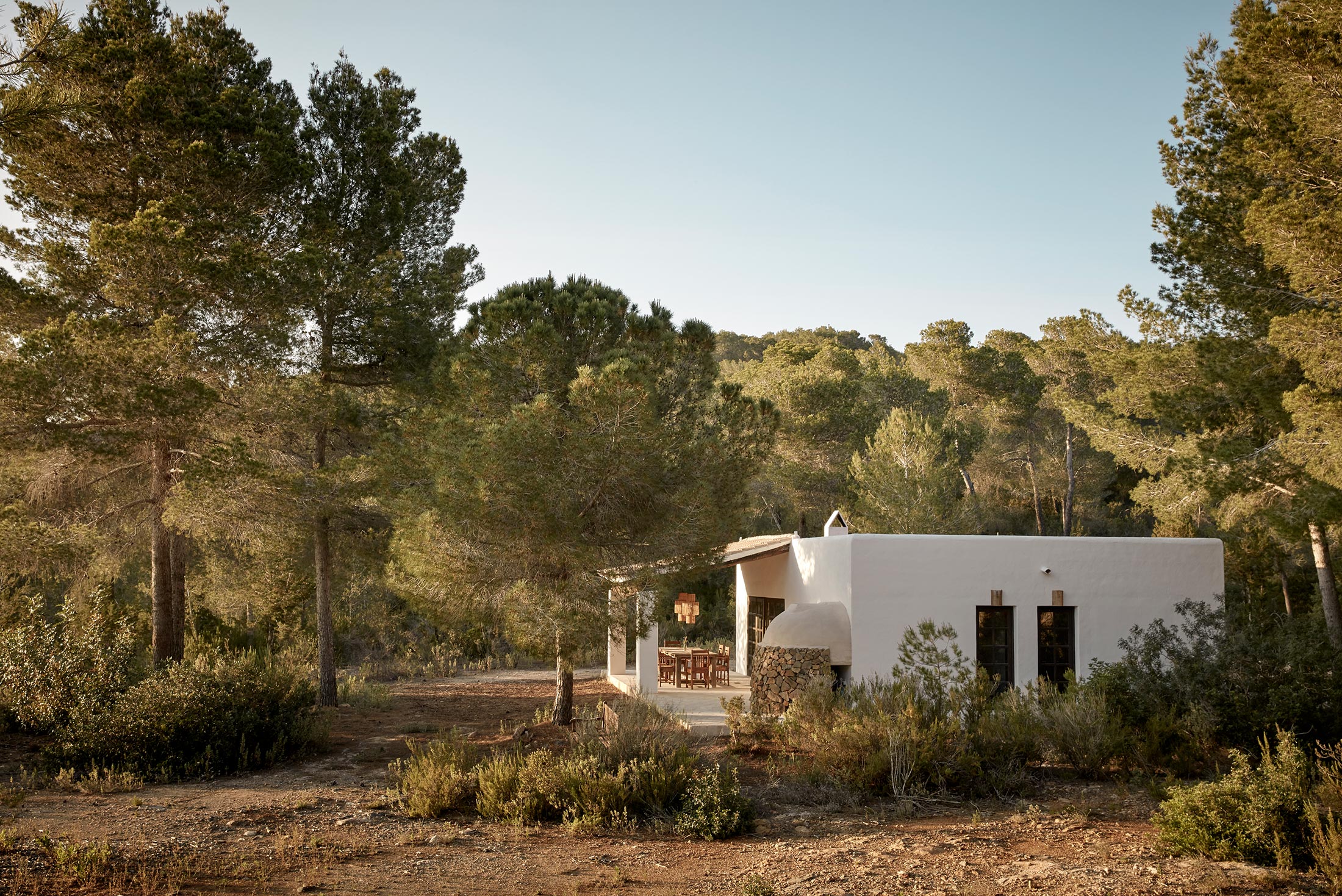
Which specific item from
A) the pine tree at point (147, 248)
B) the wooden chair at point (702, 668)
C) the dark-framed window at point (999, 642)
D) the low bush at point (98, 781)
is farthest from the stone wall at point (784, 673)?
the pine tree at point (147, 248)

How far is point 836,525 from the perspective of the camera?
15047mm

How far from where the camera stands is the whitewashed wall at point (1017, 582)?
38.4ft

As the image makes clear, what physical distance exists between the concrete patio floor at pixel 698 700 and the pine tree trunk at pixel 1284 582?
1190 centimetres

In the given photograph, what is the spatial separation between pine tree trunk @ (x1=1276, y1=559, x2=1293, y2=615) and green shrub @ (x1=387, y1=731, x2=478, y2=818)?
18.6 metres

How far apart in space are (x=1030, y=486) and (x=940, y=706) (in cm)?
2403

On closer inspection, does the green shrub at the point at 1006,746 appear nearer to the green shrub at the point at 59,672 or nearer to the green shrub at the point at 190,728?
the green shrub at the point at 190,728

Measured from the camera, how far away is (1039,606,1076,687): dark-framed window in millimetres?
12148

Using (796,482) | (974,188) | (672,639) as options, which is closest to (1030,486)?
Answer: (796,482)

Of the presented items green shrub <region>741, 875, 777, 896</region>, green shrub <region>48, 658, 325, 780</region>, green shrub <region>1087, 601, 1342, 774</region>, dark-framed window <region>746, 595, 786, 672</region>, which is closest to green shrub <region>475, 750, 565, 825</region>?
green shrub <region>741, 875, 777, 896</region>

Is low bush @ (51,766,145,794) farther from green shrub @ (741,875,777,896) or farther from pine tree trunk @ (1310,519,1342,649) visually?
pine tree trunk @ (1310,519,1342,649)

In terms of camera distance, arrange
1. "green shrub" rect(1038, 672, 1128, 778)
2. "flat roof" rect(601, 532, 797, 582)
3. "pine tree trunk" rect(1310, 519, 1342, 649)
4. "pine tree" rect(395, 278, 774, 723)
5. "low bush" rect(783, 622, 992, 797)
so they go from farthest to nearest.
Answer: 1. "pine tree trunk" rect(1310, 519, 1342, 649)
2. "flat roof" rect(601, 532, 797, 582)
3. "pine tree" rect(395, 278, 774, 723)
4. "green shrub" rect(1038, 672, 1128, 778)
5. "low bush" rect(783, 622, 992, 797)

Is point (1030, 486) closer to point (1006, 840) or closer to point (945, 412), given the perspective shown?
point (945, 412)

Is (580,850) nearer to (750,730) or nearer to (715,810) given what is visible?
(715,810)

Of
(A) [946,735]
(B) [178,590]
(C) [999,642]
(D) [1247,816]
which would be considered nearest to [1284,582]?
(C) [999,642]
